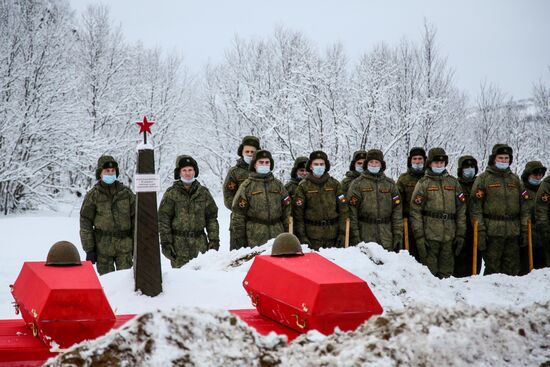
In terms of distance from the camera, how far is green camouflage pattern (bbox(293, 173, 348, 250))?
8227 mm

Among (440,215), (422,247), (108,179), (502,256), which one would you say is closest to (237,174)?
(108,179)

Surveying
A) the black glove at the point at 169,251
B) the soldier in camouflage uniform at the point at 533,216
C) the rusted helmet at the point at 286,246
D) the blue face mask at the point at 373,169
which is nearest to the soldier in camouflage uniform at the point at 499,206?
the soldier in camouflage uniform at the point at 533,216

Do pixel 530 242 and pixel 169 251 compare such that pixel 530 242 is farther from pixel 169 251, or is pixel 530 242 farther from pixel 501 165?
pixel 169 251

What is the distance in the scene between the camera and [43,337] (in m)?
2.71

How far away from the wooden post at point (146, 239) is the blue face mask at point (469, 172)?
19.6 feet

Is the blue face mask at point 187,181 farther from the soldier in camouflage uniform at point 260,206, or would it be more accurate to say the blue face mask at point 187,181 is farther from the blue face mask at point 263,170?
the blue face mask at point 263,170

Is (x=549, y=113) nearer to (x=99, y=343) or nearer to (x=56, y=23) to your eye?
(x=56, y=23)

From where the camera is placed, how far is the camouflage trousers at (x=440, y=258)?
8.49 metres

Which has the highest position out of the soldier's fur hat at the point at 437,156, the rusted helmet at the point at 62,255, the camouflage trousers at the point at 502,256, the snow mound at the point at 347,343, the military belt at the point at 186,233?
the soldier's fur hat at the point at 437,156

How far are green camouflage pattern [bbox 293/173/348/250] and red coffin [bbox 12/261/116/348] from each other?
5.47 meters

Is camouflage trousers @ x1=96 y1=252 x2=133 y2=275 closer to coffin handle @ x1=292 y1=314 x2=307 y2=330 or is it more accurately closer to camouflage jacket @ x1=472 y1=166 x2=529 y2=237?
coffin handle @ x1=292 y1=314 x2=307 y2=330

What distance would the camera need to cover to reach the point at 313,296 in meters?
2.77

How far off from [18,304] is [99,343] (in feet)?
5.03

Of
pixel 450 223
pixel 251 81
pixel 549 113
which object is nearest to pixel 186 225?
pixel 450 223
